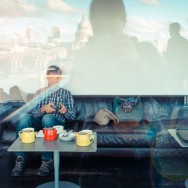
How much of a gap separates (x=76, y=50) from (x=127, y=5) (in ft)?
3.02

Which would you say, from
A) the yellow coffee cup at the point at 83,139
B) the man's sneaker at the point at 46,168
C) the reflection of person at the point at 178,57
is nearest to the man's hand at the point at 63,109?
the man's sneaker at the point at 46,168

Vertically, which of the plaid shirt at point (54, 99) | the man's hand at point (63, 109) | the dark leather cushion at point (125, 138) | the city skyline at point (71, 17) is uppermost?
the city skyline at point (71, 17)

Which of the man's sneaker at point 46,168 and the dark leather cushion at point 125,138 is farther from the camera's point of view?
the dark leather cushion at point 125,138

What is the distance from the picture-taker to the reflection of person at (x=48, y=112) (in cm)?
345

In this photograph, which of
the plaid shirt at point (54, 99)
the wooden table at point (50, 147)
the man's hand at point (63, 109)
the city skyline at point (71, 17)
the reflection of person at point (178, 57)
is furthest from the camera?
the reflection of person at point (178, 57)

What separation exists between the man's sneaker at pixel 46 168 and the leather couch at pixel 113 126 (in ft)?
1.74

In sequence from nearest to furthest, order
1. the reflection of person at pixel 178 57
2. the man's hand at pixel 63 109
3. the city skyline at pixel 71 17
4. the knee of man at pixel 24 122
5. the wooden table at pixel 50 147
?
1. the wooden table at pixel 50 147
2. the knee of man at pixel 24 122
3. the man's hand at pixel 63 109
4. the city skyline at pixel 71 17
5. the reflection of person at pixel 178 57

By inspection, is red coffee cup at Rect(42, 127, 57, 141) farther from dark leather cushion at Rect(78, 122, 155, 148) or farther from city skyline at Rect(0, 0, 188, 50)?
city skyline at Rect(0, 0, 188, 50)

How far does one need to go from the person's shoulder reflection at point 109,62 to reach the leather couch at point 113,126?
0.38 meters

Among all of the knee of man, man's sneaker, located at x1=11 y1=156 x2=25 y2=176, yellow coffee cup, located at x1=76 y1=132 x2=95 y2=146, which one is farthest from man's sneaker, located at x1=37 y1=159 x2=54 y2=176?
yellow coffee cup, located at x1=76 y1=132 x2=95 y2=146

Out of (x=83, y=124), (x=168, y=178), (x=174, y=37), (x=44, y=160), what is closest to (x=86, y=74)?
(x=83, y=124)

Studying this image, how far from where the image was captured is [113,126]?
397 centimetres

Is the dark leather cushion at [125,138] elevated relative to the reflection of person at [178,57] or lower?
lower

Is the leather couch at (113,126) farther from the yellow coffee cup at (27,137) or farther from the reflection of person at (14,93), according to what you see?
the yellow coffee cup at (27,137)
